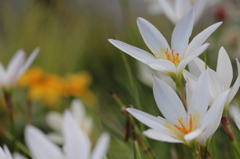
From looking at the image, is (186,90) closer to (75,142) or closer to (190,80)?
(190,80)

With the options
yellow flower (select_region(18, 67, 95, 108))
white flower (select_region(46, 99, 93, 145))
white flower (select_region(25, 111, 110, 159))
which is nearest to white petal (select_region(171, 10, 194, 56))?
white flower (select_region(25, 111, 110, 159))

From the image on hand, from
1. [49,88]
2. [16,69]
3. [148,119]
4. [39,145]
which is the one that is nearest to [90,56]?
[49,88]

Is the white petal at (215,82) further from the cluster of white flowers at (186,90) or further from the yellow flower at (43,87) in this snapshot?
the yellow flower at (43,87)

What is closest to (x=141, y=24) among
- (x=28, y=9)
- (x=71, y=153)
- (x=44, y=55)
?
(x=71, y=153)

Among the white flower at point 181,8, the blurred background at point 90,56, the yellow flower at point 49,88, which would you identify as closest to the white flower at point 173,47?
the white flower at point 181,8

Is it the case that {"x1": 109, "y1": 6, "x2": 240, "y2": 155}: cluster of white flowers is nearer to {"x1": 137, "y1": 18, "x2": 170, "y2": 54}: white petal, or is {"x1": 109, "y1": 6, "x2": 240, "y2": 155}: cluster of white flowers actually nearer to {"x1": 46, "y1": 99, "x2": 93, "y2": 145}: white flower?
{"x1": 137, "y1": 18, "x2": 170, "y2": 54}: white petal

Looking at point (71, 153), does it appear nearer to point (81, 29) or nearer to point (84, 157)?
point (84, 157)
